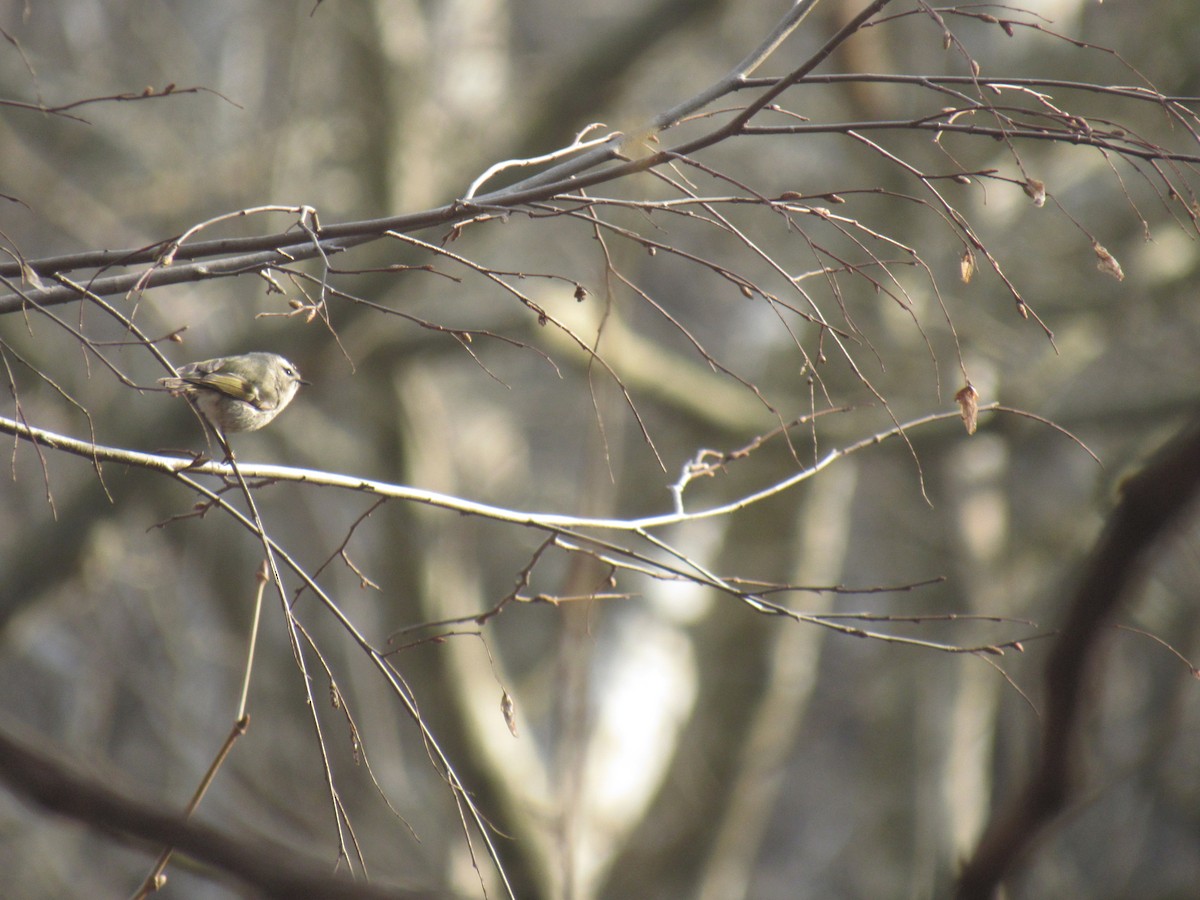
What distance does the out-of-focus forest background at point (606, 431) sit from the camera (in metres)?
4.94

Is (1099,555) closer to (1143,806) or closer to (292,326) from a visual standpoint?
(292,326)

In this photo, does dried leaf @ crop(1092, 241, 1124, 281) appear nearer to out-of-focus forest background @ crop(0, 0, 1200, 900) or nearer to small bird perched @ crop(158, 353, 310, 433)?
small bird perched @ crop(158, 353, 310, 433)

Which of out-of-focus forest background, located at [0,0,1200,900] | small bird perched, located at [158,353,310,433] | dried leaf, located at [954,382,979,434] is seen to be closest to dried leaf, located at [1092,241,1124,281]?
dried leaf, located at [954,382,979,434]

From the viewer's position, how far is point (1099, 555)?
2.42ft

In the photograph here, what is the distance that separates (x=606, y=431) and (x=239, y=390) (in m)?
1.99

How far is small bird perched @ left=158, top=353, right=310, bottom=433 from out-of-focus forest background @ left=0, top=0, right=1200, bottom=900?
1867 mm

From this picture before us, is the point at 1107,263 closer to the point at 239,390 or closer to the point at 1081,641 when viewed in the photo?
the point at 1081,641

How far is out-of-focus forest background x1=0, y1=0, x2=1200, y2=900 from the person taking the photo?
494 cm

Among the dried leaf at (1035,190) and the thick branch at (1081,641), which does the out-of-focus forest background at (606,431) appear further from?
the thick branch at (1081,641)

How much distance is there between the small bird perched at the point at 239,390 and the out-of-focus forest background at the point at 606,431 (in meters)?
1.87

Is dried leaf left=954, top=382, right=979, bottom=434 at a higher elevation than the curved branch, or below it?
higher

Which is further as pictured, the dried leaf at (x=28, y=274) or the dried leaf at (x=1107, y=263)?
the dried leaf at (x=1107, y=263)

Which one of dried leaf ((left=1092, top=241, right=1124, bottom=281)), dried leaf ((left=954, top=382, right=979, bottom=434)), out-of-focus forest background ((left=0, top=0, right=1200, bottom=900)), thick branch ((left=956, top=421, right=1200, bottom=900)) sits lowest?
thick branch ((left=956, top=421, right=1200, bottom=900))

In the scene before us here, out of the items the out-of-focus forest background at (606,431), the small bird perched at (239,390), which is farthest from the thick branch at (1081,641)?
the out-of-focus forest background at (606,431)
